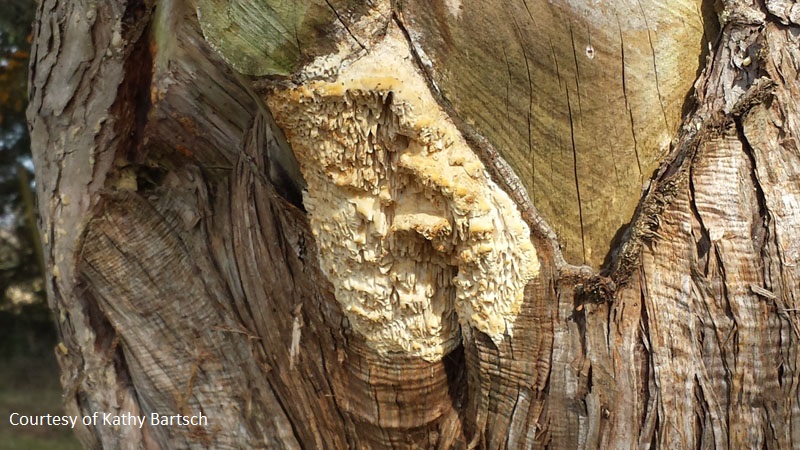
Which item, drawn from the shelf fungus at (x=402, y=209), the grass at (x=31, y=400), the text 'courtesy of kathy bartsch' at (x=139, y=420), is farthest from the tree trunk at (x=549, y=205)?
the grass at (x=31, y=400)

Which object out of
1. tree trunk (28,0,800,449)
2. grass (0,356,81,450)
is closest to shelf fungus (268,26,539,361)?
tree trunk (28,0,800,449)

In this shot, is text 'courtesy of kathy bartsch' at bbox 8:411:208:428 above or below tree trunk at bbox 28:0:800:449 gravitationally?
below

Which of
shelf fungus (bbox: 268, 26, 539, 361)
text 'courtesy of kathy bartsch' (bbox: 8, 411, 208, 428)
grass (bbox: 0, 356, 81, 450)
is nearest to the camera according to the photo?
shelf fungus (bbox: 268, 26, 539, 361)

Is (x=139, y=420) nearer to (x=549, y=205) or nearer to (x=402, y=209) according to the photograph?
(x=402, y=209)

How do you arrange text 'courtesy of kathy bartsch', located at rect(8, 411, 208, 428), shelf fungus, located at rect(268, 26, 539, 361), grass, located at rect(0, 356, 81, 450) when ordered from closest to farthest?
shelf fungus, located at rect(268, 26, 539, 361)
text 'courtesy of kathy bartsch', located at rect(8, 411, 208, 428)
grass, located at rect(0, 356, 81, 450)

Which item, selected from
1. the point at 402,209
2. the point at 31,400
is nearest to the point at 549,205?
the point at 402,209

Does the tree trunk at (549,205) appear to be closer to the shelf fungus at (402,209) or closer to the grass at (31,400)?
the shelf fungus at (402,209)

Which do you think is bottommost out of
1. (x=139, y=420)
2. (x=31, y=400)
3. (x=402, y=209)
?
(x=139, y=420)

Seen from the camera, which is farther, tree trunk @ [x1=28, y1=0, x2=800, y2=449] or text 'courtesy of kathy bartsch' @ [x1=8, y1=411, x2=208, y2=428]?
text 'courtesy of kathy bartsch' @ [x1=8, y1=411, x2=208, y2=428]

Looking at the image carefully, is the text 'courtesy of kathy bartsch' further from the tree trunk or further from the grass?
the grass
